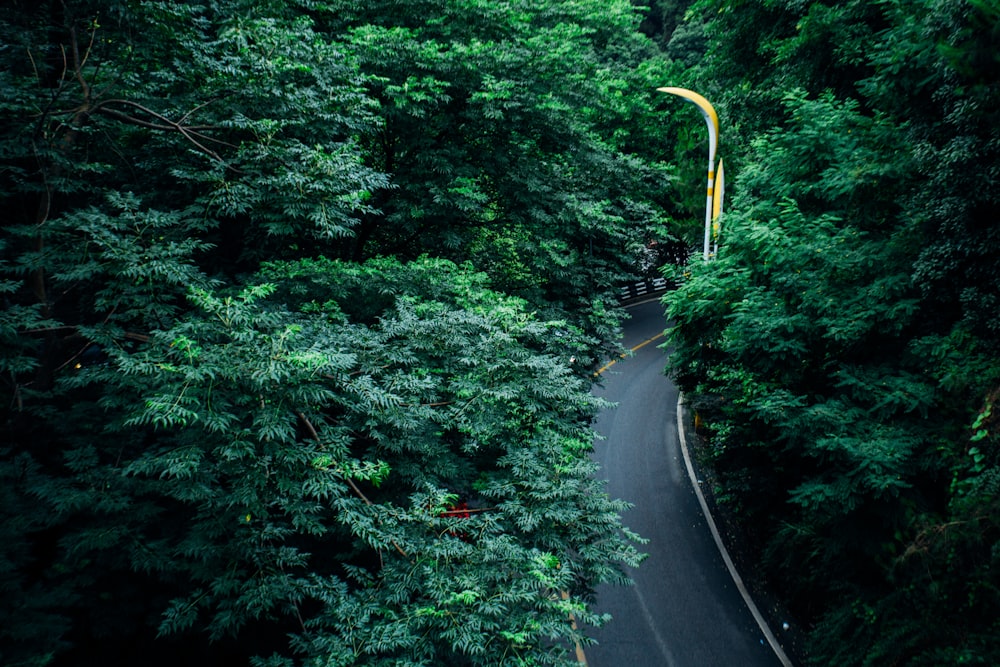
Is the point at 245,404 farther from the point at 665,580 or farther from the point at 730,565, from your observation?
the point at 730,565

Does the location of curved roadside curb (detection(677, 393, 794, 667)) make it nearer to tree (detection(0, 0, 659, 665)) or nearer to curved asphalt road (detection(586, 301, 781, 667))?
curved asphalt road (detection(586, 301, 781, 667))

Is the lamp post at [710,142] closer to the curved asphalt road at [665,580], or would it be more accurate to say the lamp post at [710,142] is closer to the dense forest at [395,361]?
the dense forest at [395,361]

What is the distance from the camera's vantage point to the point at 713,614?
10938 millimetres

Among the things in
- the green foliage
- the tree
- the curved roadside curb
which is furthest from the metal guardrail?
the tree

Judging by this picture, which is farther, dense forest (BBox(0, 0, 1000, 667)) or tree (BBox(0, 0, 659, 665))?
dense forest (BBox(0, 0, 1000, 667))

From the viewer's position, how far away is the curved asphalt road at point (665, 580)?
32.9 ft

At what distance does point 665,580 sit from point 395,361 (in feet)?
28.8

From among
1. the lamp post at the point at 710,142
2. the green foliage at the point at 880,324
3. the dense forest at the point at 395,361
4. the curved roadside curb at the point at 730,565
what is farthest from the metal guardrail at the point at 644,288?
the green foliage at the point at 880,324

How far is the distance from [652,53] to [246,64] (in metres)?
30.7

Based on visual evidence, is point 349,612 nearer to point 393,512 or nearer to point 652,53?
point 393,512

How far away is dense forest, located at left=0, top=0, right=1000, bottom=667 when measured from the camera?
5.10 meters

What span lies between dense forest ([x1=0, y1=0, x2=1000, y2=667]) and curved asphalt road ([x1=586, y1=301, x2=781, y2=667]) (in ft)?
4.46

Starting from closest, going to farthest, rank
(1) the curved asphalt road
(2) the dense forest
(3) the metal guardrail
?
(2) the dense forest, (1) the curved asphalt road, (3) the metal guardrail

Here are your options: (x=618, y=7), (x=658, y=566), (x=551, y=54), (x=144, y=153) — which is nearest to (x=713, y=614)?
(x=658, y=566)
